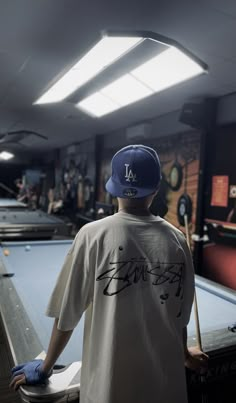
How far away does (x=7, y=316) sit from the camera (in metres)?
1.68

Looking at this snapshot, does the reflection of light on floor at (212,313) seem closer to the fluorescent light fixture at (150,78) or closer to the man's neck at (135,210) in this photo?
the man's neck at (135,210)

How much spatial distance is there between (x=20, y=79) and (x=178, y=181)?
2.41m

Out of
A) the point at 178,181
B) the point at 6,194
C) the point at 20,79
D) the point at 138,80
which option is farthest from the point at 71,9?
the point at 6,194

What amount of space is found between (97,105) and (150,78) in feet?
4.36

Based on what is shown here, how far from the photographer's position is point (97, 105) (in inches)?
170

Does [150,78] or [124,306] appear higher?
[150,78]

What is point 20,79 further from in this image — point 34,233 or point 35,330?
point 35,330

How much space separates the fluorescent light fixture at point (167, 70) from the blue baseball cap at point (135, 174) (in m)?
1.66

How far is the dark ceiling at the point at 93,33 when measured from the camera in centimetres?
191

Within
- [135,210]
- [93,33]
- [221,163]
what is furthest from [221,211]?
[135,210]

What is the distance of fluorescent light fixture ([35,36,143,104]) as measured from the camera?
219cm

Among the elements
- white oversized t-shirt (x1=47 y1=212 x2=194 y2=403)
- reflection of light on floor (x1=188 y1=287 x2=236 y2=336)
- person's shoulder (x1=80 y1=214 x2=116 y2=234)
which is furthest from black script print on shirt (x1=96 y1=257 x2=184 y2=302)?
reflection of light on floor (x1=188 y1=287 x2=236 y2=336)

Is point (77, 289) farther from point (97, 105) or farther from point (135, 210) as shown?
point (97, 105)

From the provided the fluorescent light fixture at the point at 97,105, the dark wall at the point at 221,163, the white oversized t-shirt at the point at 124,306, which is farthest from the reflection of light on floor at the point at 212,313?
the fluorescent light fixture at the point at 97,105
